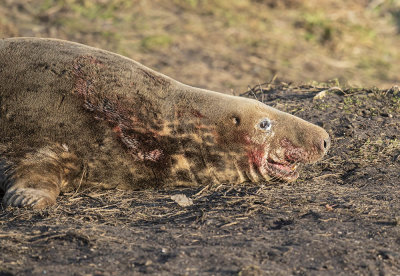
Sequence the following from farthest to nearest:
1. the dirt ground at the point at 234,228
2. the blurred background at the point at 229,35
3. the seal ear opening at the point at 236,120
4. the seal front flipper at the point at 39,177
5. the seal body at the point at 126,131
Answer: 1. the blurred background at the point at 229,35
2. the seal ear opening at the point at 236,120
3. the seal body at the point at 126,131
4. the seal front flipper at the point at 39,177
5. the dirt ground at the point at 234,228

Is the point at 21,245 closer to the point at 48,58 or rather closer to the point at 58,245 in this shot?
the point at 58,245

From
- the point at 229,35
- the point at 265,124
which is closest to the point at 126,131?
the point at 265,124

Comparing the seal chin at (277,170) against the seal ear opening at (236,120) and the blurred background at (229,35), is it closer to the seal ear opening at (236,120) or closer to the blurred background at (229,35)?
the seal ear opening at (236,120)

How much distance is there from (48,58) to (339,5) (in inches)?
427

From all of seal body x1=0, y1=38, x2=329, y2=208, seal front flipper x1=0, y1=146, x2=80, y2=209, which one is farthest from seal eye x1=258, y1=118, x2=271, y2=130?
seal front flipper x1=0, y1=146, x2=80, y2=209

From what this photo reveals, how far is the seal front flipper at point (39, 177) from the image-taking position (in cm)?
475

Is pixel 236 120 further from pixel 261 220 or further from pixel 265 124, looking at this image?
pixel 261 220

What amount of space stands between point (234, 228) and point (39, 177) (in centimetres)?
174

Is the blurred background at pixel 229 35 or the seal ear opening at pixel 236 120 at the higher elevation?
the seal ear opening at pixel 236 120

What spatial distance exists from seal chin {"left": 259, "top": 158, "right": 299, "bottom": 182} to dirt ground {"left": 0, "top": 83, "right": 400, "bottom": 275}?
0.24 ft

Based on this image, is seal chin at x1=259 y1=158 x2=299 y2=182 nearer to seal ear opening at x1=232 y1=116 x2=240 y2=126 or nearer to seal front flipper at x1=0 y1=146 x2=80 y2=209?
seal ear opening at x1=232 y1=116 x2=240 y2=126

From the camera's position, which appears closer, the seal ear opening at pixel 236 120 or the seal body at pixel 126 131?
the seal body at pixel 126 131

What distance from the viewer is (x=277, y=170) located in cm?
540

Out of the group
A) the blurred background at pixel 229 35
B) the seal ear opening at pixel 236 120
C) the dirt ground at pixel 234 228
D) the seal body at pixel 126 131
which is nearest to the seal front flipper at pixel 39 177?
the seal body at pixel 126 131
